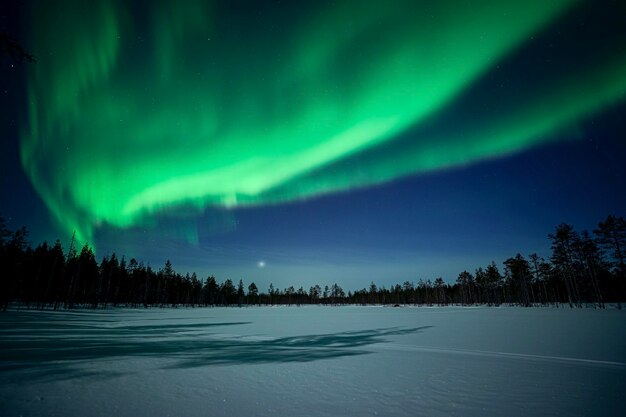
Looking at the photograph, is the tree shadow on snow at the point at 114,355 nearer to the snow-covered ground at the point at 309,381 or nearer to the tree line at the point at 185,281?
the snow-covered ground at the point at 309,381

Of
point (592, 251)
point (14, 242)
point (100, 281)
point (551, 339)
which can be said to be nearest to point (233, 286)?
point (100, 281)

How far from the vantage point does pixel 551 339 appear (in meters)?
14.8

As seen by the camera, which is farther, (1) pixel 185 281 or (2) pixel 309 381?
(1) pixel 185 281

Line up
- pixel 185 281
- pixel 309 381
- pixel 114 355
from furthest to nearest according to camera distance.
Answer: pixel 185 281
pixel 114 355
pixel 309 381

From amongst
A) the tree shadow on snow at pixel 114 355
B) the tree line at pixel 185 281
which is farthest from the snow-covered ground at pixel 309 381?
the tree line at pixel 185 281

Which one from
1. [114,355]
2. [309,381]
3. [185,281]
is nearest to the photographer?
[309,381]

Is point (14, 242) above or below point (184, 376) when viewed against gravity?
above

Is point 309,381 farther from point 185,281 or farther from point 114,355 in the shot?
point 185,281

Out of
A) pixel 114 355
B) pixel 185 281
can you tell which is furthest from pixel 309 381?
pixel 185 281

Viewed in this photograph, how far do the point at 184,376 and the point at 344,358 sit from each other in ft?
19.0

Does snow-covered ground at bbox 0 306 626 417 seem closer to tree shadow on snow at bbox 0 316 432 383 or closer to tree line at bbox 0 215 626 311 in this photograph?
tree shadow on snow at bbox 0 316 432 383

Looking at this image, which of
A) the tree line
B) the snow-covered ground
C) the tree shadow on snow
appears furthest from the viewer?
the tree line

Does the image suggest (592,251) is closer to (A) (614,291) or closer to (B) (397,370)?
(A) (614,291)

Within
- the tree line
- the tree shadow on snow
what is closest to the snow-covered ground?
the tree shadow on snow
